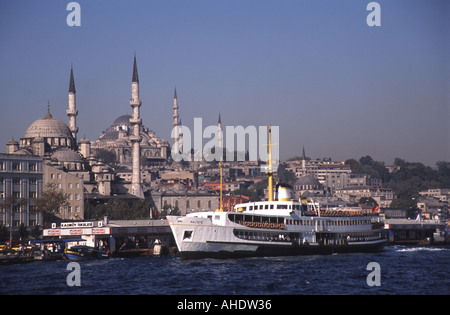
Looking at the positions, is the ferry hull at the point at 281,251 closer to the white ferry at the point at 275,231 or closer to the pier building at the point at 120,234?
the white ferry at the point at 275,231

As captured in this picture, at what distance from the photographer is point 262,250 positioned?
6178cm

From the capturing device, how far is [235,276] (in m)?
47.8

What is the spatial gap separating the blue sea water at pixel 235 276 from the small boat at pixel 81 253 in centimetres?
229

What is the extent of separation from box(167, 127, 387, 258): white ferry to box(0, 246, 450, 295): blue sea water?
1.23 metres

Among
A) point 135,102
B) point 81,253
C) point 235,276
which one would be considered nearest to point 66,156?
point 135,102

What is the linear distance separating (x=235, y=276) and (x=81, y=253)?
2045 cm

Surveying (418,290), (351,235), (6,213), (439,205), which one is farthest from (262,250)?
(439,205)

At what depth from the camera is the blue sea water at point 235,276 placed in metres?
41.9

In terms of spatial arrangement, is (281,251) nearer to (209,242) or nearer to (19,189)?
(209,242)

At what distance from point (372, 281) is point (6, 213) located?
50730mm

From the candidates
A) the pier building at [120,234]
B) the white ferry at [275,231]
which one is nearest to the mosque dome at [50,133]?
the pier building at [120,234]

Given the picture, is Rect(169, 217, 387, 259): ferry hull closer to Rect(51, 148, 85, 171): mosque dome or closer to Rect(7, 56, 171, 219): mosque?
Rect(7, 56, 171, 219): mosque

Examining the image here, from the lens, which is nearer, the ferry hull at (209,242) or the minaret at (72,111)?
the ferry hull at (209,242)

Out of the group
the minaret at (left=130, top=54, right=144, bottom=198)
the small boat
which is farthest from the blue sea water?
the minaret at (left=130, top=54, right=144, bottom=198)
